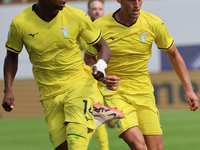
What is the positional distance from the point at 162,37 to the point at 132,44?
403 mm

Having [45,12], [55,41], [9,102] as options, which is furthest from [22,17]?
[9,102]

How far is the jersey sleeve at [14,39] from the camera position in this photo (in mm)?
6441

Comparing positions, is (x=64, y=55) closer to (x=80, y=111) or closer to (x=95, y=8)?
(x=80, y=111)

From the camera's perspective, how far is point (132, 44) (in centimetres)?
734

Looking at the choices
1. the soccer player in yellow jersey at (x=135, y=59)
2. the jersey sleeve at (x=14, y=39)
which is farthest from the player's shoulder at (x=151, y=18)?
the jersey sleeve at (x=14, y=39)

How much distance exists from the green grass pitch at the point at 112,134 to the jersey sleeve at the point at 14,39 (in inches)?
201

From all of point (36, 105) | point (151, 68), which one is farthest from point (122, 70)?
point (36, 105)

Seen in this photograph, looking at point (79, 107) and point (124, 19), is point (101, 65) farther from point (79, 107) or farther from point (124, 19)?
point (124, 19)

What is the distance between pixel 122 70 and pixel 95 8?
278 centimetres

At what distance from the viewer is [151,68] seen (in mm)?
18484

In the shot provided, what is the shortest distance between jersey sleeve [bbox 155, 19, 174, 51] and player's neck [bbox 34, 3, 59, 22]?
4.87 ft

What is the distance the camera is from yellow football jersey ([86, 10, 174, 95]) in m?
7.33

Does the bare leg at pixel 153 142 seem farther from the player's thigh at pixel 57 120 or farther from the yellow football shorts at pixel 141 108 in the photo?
the player's thigh at pixel 57 120

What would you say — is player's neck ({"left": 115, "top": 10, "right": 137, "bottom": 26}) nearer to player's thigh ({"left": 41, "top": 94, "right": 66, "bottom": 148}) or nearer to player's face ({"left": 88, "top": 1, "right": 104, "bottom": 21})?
player's thigh ({"left": 41, "top": 94, "right": 66, "bottom": 148})
